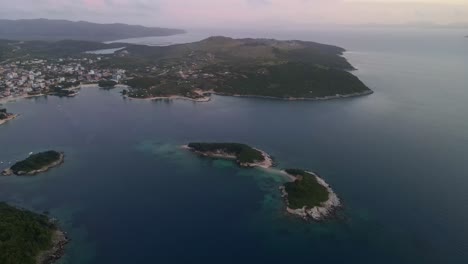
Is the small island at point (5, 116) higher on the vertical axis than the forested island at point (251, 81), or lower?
lower

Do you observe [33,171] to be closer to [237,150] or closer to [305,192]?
[237,150]

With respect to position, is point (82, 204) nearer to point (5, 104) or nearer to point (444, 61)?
point (5, 104)

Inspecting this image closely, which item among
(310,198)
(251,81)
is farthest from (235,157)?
(251,81)

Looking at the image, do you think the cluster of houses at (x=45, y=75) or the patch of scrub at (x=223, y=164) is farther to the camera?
the cluster of houses at (x=45, y=75)

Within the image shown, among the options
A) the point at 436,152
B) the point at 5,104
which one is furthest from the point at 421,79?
the point at 5,104

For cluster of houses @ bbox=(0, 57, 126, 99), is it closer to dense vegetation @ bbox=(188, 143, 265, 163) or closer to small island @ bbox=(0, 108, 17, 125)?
small island @ bbox=(0, 108, 17, 125)

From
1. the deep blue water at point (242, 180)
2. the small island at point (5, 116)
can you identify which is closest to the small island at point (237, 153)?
the deep blue water at point (242, 180)

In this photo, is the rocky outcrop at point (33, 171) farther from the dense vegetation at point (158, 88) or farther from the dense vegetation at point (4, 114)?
the dense vegetation at point (158, 88)
